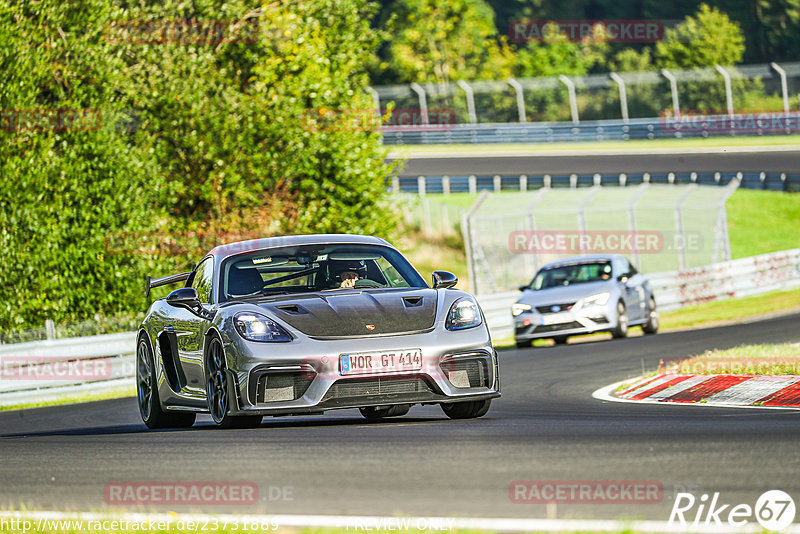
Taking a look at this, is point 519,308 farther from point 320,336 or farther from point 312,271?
point 320,336

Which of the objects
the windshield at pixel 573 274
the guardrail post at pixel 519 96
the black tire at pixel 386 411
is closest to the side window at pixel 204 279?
the black tire at pixel 386 411

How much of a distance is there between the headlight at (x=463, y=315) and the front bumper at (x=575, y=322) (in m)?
12.2

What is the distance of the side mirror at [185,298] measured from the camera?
9.83 m

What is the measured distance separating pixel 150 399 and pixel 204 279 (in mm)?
1319

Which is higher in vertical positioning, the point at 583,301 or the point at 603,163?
the point at 583,301

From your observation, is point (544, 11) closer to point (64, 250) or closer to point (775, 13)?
point (775, 13)

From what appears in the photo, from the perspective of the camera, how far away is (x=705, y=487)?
568cm

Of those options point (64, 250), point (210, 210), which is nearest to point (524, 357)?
point (64, 250)

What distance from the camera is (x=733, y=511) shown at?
513 centimetres

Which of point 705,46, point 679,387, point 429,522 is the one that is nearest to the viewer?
point 429,522

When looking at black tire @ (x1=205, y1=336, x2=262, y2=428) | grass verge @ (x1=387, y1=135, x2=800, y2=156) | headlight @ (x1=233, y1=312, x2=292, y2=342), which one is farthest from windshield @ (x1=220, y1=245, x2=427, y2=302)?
grass verge @ (x1=387, y1=135, x2=800, y2=156)

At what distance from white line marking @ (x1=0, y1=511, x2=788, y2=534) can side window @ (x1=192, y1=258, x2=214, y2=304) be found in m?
4.54

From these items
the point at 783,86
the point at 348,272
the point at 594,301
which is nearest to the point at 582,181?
the point at 783,86

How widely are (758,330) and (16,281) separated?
12.8m
